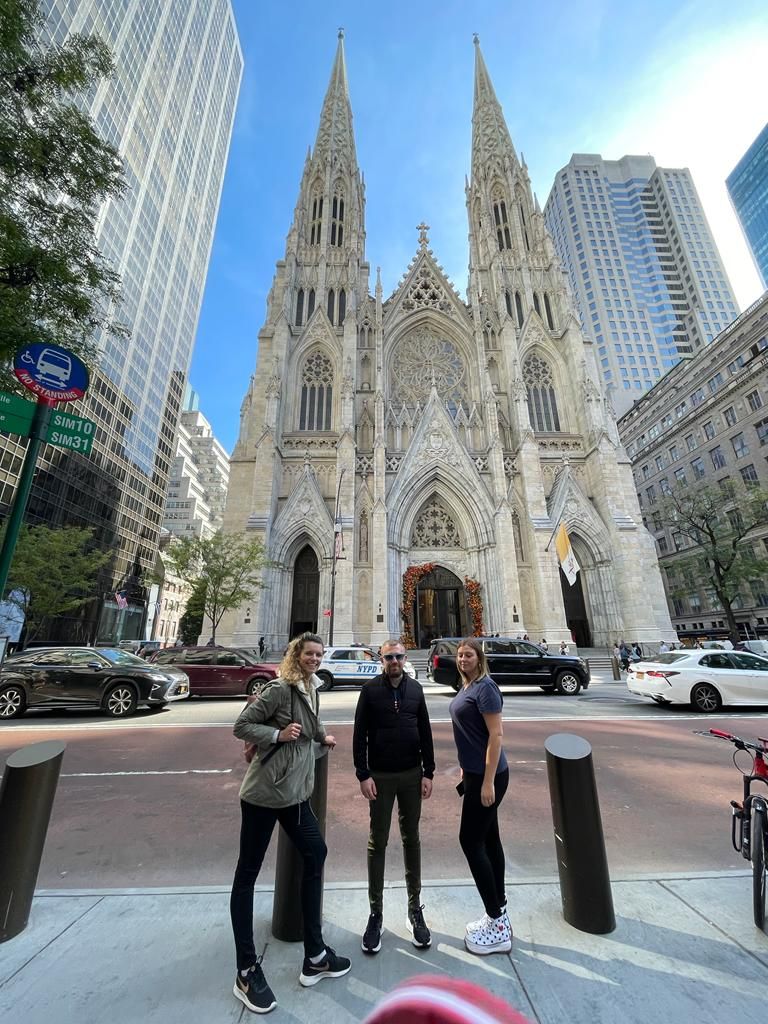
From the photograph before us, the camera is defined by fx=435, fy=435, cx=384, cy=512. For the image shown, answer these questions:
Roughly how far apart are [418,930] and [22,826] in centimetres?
272

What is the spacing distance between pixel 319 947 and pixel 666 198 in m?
121

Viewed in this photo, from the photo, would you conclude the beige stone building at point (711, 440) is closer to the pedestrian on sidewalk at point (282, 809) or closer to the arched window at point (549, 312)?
the arched window at point (549, 312)

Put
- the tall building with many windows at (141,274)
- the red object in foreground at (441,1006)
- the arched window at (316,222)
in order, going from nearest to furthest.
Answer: the red object in foreground at (441,1006), the arched window at (316,222), the tall building with many windows at (141,274)

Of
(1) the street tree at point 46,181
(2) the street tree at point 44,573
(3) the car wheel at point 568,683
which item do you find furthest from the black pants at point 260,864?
(2) the street tree at point 44,573

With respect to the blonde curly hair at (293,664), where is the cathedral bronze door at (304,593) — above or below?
above

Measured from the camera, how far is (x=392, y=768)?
3.01 m

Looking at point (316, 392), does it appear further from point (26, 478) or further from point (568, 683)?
point (26, 478)

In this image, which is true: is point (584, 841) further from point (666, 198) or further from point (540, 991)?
point (666, 198)

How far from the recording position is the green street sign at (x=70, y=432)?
4.52 metres

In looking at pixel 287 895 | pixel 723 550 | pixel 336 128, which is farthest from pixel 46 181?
pixel 336 128

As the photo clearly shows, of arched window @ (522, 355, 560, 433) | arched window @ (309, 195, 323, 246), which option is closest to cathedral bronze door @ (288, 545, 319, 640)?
arched window @ (522, 355, 560, 433)

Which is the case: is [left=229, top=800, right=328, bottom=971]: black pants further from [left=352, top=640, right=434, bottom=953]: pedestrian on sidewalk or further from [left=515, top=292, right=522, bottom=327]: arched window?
[left=515, top=292, right=522, bottom=327]: arched window

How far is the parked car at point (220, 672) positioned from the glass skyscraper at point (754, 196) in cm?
10423

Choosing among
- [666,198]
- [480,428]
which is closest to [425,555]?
[480,428]
